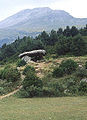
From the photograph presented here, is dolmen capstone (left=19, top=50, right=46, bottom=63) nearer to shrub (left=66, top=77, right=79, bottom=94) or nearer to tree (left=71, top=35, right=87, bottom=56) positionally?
tree (left=71, top=35, right=87, bottom=56)

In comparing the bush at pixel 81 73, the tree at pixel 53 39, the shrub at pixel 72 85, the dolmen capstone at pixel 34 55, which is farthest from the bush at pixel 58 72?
the tree at pixel 53 39

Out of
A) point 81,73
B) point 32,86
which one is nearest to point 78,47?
point 81,73

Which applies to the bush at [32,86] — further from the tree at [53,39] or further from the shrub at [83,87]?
the tree at [53,39]

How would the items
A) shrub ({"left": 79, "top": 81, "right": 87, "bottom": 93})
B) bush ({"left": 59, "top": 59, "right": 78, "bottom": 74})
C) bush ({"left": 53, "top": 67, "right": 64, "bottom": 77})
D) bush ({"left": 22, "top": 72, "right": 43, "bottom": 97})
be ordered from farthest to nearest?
bush ({"left": 59, "top": 59, "right": 78, "bottom": 74}) < bush ({"left": 53, "top": 67, "right": 64, "bottom": 77}) < shrub ({"left": 79, "top": 81, "right": 87, "bottom": 93}) < bush ({"left": 22, "top": 72, "right": 43, "bottom": 97})

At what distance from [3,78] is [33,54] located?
17591 millimetres

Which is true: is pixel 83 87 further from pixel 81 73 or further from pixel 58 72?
pixel 58 72

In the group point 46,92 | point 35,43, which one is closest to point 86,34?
point 35,43

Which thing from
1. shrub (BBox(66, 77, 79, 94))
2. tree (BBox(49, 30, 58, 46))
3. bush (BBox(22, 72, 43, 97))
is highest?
tree (BBox(49, 30, 58, 46))

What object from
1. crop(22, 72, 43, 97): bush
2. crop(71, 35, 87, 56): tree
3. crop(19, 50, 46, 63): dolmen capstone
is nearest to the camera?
crop(22, 72, 43, 97): bush

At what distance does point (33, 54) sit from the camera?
4844 centimetres

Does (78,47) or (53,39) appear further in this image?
(53,39)

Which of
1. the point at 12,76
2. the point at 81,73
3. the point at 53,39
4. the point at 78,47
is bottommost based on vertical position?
the point at 81,73

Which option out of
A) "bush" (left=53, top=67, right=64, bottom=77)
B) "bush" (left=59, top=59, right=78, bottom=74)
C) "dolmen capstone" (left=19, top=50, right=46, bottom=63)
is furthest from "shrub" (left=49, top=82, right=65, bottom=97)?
"dolmen capstone" (left=19, top=50, right=46, bottom=63)

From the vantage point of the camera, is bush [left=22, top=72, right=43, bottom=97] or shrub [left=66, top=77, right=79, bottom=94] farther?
shrub [left=66, top=77, right=79, bottom=94]
